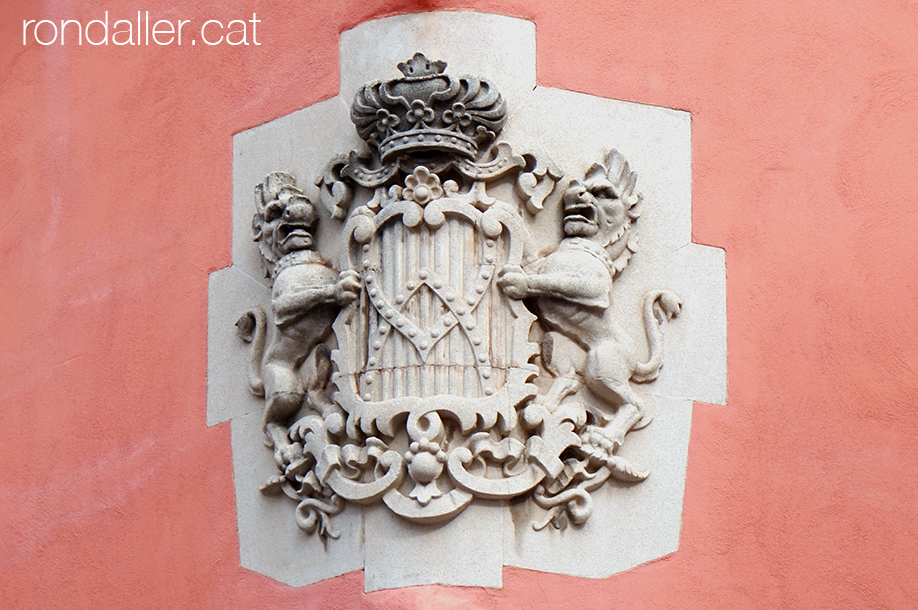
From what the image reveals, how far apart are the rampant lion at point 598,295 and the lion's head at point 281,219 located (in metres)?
0.61

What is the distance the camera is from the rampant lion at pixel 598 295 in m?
5.48

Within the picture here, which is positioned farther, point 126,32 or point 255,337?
point 126,32

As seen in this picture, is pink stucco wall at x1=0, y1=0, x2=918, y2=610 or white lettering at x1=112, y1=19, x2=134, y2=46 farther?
white lettering at x1=112, y1=19, x2=134, y2=46

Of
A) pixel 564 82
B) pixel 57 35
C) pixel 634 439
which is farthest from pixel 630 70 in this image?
pixel 57 35

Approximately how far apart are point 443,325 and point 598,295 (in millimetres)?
439

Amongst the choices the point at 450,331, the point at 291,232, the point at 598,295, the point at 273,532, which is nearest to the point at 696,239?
the point at 598,295

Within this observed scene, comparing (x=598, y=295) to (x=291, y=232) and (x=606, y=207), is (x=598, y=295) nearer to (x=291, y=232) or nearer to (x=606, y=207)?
(x=606, y=207)

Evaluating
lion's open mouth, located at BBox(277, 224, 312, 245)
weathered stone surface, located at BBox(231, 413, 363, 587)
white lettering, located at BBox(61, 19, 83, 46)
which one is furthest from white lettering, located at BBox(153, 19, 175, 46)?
weathered stone surface, located at BBox(231, 413, 363, 587)

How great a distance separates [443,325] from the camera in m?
5.43

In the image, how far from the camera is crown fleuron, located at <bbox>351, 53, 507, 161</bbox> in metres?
5.59

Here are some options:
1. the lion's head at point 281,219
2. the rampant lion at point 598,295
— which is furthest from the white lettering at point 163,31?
the rampant lion at point 598,295

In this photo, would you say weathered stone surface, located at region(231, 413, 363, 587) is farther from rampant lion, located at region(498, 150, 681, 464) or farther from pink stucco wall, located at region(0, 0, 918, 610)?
rampant lion, located at region(498, 150, 681, 464)

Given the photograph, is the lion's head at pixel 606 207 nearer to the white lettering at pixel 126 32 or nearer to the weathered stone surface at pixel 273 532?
the weathered stone surface at pixel 273 532

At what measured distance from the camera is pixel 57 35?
659 centimetres
